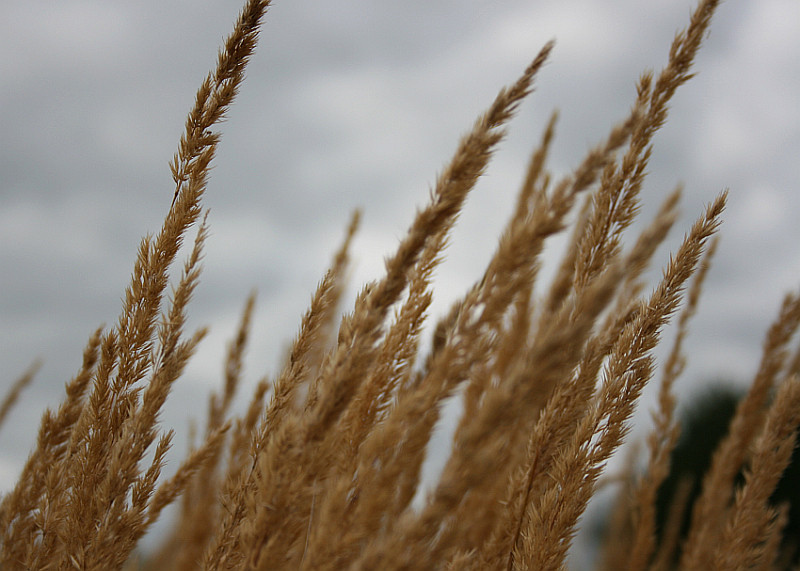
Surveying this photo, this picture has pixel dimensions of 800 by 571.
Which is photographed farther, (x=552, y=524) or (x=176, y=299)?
(x=176, y=299)

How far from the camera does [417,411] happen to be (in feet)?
2.86

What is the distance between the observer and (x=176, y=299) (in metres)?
1.37

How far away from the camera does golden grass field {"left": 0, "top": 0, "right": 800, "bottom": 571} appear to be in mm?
859

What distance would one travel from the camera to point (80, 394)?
159 cm

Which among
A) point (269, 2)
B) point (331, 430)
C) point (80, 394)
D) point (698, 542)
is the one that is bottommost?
point (698, 542)

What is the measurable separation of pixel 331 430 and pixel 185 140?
76 cm

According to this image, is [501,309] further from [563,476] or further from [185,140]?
[185,140]

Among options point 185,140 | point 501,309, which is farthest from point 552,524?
point 185,140

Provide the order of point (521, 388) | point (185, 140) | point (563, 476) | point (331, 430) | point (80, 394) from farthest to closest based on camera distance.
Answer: point (80, 394)
point (185, 140)
point (563, 476)
point (331, 430)
point (521, 388)

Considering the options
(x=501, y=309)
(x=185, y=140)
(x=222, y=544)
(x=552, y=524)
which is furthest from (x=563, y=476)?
(x=185, y=140)

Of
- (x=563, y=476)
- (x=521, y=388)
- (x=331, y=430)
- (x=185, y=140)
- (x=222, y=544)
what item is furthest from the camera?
(x=185, y=140)

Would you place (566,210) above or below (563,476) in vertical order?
above

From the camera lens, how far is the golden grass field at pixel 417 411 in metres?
0.86

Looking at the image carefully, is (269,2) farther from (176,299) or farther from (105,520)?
(105,520)
